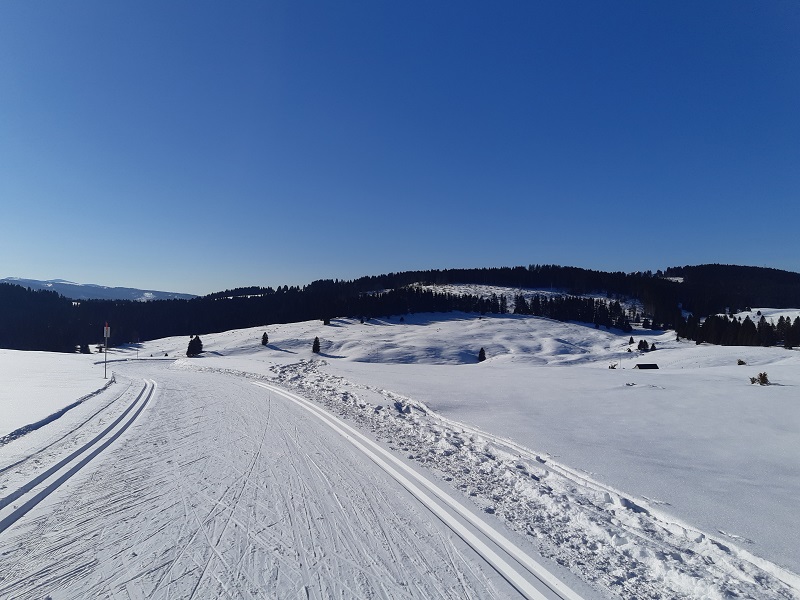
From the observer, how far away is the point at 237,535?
15.3 feet

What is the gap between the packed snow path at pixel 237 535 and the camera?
12.4 feet

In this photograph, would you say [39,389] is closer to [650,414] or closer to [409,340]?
[650,414]

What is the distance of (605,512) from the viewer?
5574 millimetres

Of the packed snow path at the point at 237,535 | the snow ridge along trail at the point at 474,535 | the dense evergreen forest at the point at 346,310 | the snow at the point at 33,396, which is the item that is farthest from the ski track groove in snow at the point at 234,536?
the dense evergreen forest at the point at 346,310

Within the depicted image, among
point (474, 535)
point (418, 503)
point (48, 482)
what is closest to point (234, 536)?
point (418, 503)

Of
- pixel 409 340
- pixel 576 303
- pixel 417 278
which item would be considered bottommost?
pixel 409 340

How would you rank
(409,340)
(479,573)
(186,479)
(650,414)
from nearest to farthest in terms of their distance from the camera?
1. (479,573)
2. (186,479)
3. (650,414)
4. (409,340)

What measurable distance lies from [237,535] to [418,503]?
240 centimetres

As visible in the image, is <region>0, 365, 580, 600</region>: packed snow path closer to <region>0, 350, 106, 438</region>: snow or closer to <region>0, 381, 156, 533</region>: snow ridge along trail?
<region>0, 381, 156, 533</region>: snow ridge along trail

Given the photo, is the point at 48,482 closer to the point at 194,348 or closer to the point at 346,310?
the point at 194,348

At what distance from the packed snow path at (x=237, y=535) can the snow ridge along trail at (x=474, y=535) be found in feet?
0.25

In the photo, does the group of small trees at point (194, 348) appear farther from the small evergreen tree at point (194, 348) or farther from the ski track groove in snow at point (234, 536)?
the ski track groove in snow at point (234, 536)

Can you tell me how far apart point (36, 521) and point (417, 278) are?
599ft

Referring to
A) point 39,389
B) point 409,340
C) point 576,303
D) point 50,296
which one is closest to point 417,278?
point 576,303
